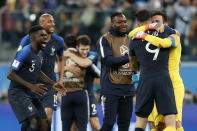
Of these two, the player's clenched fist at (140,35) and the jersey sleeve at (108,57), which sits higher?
the player's clenched fist at (140,35)

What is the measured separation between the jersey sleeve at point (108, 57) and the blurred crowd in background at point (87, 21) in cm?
548

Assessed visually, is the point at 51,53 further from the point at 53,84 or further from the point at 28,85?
the point at 28,85

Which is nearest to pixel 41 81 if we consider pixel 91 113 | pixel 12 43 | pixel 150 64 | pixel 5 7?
pixel 91 113

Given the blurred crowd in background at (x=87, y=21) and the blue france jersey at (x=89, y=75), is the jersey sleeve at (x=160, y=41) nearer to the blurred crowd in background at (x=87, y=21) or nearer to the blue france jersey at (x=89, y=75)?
the blue france jersey at (x=89, y=75)

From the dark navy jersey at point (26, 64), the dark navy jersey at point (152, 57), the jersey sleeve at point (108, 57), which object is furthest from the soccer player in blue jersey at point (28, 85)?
the dark navy jersey at point (152, 57)

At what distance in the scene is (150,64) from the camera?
827cm

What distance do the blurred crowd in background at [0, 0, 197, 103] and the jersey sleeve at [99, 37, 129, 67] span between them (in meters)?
5.48

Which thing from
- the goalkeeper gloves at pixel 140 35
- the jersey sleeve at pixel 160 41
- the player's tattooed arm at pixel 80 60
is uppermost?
the goalkeeper gloves at pixel 140 35

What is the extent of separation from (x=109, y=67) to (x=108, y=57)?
0.92 ft

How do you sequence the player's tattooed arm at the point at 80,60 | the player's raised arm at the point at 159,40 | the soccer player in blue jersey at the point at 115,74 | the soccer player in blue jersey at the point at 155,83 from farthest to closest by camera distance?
the player's tattooed arm at the point at 80,60 → the soccer player in blue jersey at the point at 115,74 → the soccer player in blue jersey at the point at 155,83 → the player's raised arm at the point at 159,40

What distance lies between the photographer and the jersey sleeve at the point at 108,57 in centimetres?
930

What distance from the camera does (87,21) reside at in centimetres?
1543

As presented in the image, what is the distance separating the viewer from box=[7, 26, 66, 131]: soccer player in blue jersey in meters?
8.51

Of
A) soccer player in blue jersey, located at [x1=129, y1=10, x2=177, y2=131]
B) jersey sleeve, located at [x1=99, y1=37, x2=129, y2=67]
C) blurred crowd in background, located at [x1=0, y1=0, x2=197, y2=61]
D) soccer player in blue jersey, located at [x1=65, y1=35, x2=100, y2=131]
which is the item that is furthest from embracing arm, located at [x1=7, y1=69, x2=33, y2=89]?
blurred crowd in background, located at [x1=0, y1=0, x2=197, y2=61]
